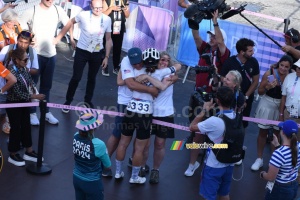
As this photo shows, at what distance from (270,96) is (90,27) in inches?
119

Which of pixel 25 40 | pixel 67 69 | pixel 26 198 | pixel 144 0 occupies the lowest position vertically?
pixel 26 198

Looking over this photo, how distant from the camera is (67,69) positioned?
1100cm

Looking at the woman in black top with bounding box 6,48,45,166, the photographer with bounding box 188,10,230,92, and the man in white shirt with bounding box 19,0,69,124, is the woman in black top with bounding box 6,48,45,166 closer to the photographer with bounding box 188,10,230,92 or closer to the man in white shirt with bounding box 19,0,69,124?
the man in white shirt with bounding box 19,0,69,124

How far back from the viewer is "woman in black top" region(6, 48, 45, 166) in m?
6.95

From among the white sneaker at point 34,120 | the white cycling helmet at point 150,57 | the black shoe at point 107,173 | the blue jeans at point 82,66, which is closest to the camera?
the white cycling helmet at point 150,57

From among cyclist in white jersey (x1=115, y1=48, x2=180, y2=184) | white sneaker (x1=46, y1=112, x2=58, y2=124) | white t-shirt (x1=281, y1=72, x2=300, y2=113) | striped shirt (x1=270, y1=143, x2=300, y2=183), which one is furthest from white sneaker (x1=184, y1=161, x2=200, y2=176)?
white sneaker (x1=46, y1=112, x2=58, y2=124)

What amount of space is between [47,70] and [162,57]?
7.96ft

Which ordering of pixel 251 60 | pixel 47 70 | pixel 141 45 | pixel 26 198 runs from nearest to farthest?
pixel 26 198
pixel 251 60
pixel 47 70
pixel 141 45

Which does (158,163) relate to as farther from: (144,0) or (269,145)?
(144,0)

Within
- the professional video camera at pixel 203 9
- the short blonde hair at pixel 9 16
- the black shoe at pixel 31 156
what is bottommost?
the black shoe at pixel 31 156

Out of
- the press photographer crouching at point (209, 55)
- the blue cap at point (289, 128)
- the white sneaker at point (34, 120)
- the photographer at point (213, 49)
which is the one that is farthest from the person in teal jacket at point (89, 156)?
the white sneaker at point (34, 120)

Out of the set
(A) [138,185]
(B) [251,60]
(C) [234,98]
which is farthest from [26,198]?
(B) [251,60]

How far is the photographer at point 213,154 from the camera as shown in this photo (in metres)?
5.96

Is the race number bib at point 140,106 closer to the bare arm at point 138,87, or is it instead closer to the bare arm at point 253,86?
the bare arm at point 138,87
